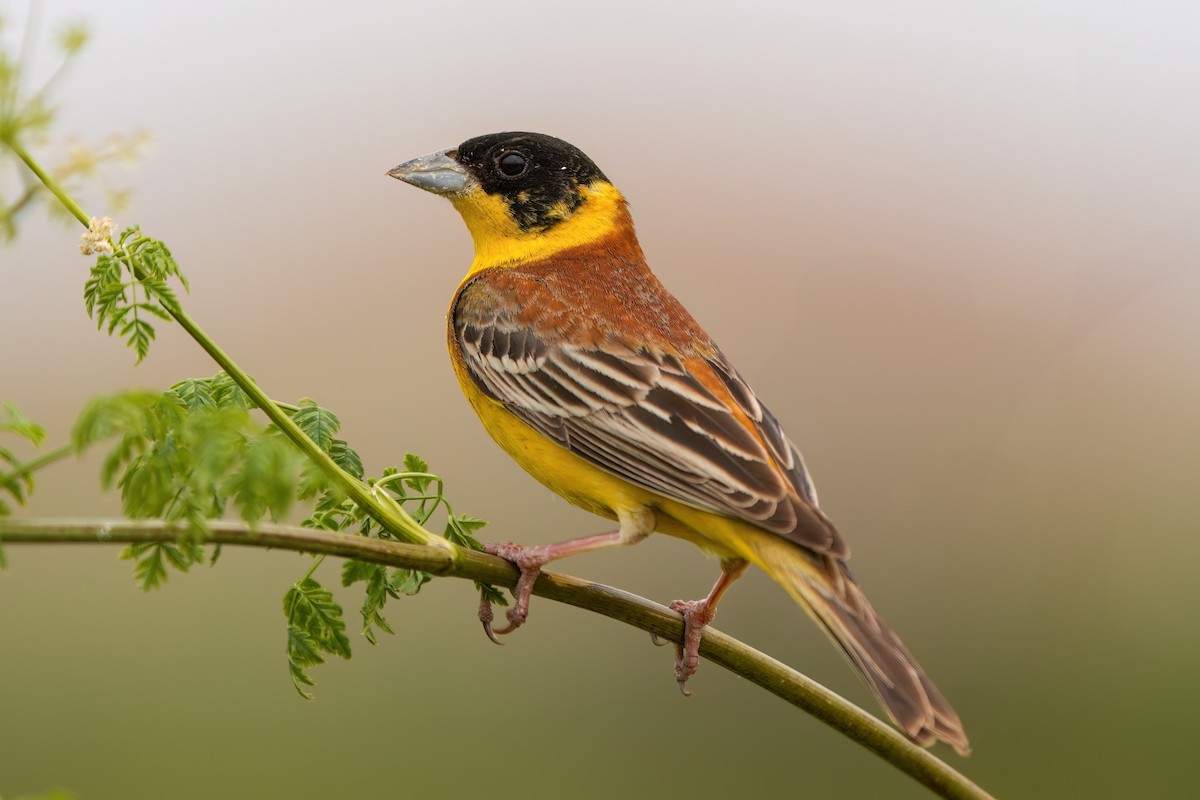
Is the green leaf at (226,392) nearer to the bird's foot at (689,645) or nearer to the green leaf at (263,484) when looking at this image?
the green leaf at (263,484)

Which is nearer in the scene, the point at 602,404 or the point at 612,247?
the point at 602,404

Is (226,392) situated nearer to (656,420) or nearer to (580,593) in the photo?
(580,593)

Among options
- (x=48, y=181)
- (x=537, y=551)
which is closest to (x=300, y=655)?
(x=537, y=551)

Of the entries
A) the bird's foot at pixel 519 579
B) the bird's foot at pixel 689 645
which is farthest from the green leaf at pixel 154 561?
the bird's foot at pixel 689 645

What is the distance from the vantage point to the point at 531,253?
4.99 m

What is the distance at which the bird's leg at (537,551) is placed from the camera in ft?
10.1

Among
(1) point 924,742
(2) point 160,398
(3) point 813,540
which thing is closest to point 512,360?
(3) point 813,540

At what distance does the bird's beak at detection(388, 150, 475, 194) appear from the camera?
4906 millimetres

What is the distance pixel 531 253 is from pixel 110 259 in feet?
9.07

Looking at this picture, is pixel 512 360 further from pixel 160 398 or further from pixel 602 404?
pixel 160 398

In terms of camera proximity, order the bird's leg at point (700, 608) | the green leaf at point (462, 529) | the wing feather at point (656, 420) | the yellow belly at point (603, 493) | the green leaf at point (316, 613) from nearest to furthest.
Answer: the green leaf at point (316, 613) < the green leaf at point (462, 529) < the wing feather at point (656, 420) < the yellow belly at point (603, 493) < the bird's leg at point (700, 608)

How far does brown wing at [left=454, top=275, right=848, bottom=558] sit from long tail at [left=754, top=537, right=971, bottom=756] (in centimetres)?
11

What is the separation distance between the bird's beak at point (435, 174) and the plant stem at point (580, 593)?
7.98 feet

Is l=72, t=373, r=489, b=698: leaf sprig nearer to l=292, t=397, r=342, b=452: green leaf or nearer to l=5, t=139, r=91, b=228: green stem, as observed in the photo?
l=292, t=397, r=342, b=452: green leaf
